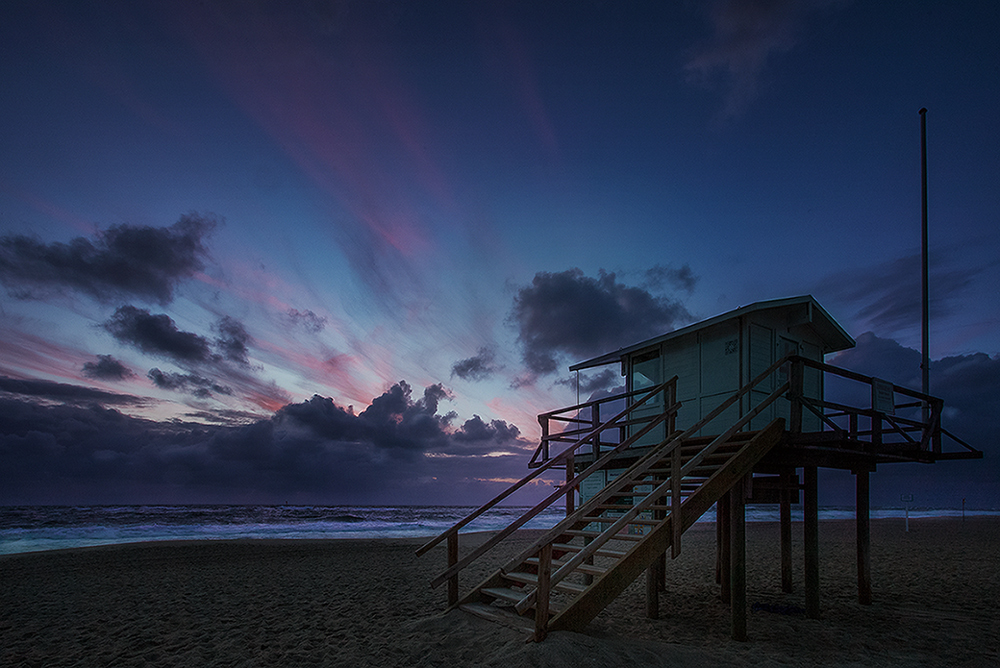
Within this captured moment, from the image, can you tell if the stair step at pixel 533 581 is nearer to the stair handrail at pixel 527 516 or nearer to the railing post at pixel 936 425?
the stair handrail at pixel 527 516

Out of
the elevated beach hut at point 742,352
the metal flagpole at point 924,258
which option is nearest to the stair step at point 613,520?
the elevated beach hut at point 742,352

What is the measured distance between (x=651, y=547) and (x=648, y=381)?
6699 mm

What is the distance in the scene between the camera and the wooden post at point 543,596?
6.75m

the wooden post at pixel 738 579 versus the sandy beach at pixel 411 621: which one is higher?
the wooden post at pixel 738 579

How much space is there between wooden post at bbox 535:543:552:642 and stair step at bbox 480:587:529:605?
1.24 m

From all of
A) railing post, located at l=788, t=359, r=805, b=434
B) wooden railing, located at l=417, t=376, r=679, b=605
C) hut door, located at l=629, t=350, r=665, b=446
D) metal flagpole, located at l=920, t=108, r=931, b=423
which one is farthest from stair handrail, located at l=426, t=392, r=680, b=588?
metal flagpole, located at l=920, t=108, r=931, b=423

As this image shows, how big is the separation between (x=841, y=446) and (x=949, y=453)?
3816mm

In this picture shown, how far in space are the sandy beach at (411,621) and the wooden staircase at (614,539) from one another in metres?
0.38

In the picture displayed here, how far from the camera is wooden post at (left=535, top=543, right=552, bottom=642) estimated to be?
6746mm

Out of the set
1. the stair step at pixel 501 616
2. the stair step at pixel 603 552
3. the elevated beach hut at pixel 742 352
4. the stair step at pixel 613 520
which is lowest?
the stair step at pixel 501 616

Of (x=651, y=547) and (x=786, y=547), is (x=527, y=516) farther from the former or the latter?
(x=786, y=547)

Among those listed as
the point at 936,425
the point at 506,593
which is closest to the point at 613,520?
the point at 506,593

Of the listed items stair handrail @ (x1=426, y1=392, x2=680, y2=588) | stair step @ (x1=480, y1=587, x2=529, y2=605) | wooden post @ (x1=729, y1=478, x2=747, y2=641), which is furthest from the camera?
stair handrail @ (x1=426, y1=392, x2=680, y2=588)

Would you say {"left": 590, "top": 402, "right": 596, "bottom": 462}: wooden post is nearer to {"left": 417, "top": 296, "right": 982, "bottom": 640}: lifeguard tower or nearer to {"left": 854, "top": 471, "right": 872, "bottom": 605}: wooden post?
{"left": 417, "top": 296, "right": 982, "bottom": 640}: lifeguard tower
